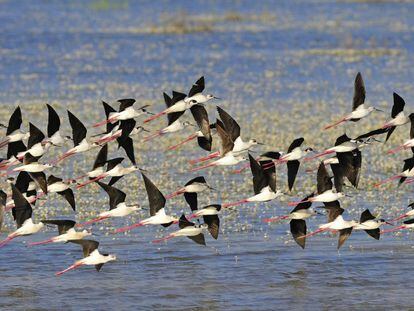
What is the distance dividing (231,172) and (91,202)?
9.81 ft

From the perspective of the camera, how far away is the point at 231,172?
1808 centimetres

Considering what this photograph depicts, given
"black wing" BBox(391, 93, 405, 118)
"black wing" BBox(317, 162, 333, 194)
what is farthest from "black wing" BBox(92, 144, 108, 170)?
"black wing" BBox(391, 93, 405, 118)

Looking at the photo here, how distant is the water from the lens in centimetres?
1167

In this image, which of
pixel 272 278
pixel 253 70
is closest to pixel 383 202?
pixel 272 278

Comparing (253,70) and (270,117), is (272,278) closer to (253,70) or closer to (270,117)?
(270,117)

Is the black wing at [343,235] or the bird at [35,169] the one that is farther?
the bird at [35,169]

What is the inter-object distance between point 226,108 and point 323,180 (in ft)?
39.5

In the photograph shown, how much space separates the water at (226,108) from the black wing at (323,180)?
0.78 meters

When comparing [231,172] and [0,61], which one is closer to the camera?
[231,172]

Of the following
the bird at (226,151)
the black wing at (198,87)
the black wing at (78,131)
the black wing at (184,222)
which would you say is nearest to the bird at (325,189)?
the bird at (226,151)

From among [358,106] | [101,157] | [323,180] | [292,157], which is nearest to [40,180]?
[101,157]

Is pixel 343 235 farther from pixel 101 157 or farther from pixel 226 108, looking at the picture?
pixel 226 108

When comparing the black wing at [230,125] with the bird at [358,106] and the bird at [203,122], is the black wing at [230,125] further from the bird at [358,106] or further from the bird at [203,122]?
the bird at [358,106]

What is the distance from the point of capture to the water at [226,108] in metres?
11.7
